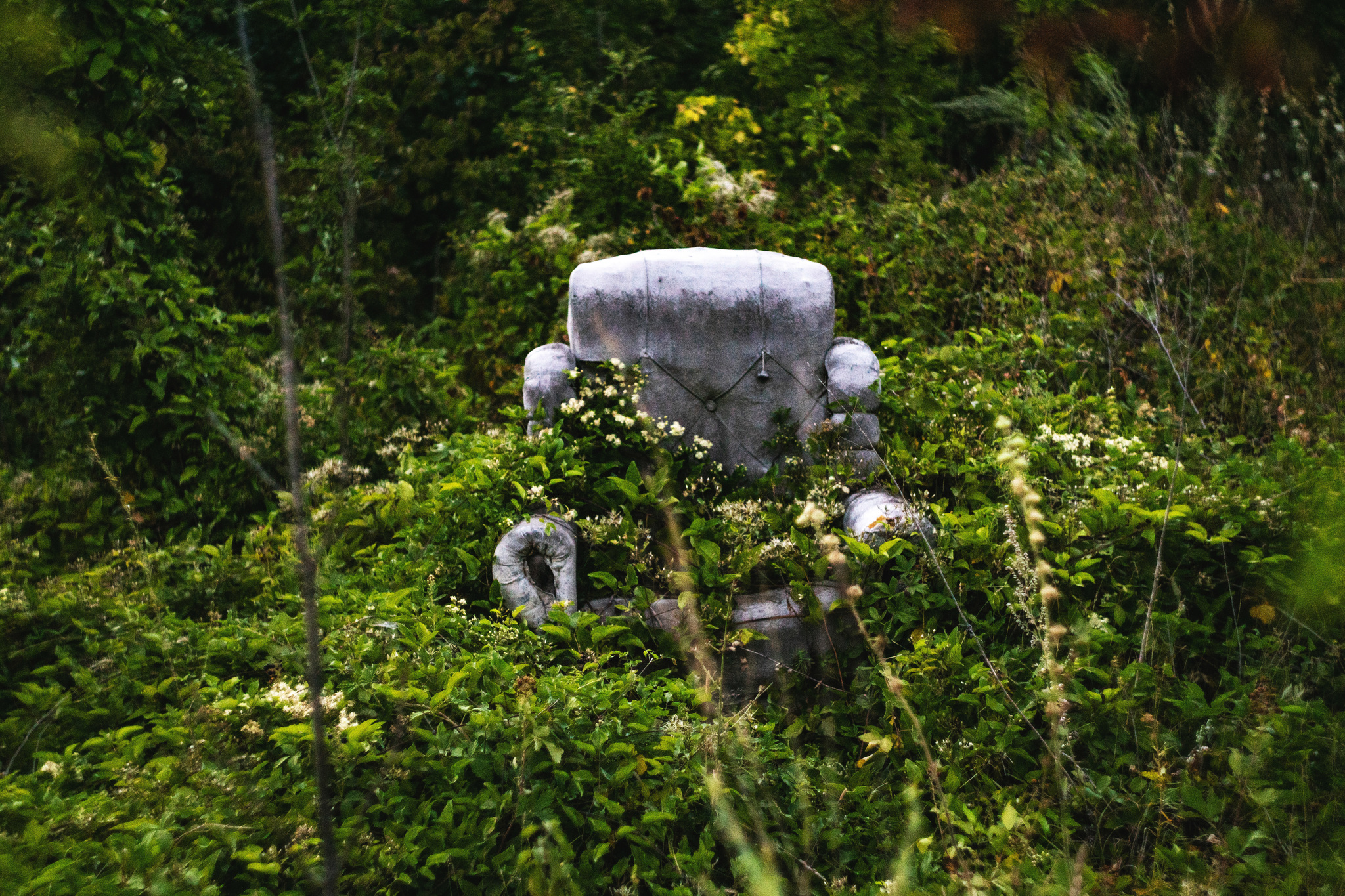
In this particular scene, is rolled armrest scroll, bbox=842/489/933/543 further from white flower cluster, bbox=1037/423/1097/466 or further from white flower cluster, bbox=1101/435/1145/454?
white flower cluster, bbox=1101/435/1145/454

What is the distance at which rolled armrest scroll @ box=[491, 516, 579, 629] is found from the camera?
271 centimetres

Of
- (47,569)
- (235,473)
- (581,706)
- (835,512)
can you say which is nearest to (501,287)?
(235,473)

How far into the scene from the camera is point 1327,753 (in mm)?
2158

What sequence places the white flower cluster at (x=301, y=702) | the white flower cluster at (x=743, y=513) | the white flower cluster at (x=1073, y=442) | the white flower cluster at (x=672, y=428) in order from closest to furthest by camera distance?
the white flower cluster at (x=301, y=702)
the white flower cluster at (x=743, y=513)
the white flower cluster at (x=672, y=428)
the white flower cluster at (x=1073, y=442)

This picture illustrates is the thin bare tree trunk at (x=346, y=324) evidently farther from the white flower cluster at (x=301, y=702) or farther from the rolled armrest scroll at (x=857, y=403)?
the rolled armrest scroll at (x=857, y=403)

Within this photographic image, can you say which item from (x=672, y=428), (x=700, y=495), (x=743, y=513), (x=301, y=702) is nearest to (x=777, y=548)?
(x=743, y=513)

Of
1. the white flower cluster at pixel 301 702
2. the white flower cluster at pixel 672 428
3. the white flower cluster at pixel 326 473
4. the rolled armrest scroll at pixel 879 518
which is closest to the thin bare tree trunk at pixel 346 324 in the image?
the white flower cluster at pixel 301 702

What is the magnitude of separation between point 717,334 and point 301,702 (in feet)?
5.94

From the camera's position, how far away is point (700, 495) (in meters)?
3.14

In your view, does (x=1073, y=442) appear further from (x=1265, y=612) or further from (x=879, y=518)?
(x=879, y=518)

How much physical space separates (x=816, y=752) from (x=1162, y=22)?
1875mm

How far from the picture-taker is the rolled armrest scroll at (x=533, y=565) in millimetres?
2711

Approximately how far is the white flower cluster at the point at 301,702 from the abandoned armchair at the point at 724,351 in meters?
1.27

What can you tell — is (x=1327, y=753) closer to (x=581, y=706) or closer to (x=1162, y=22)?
(x=581, y=706)
